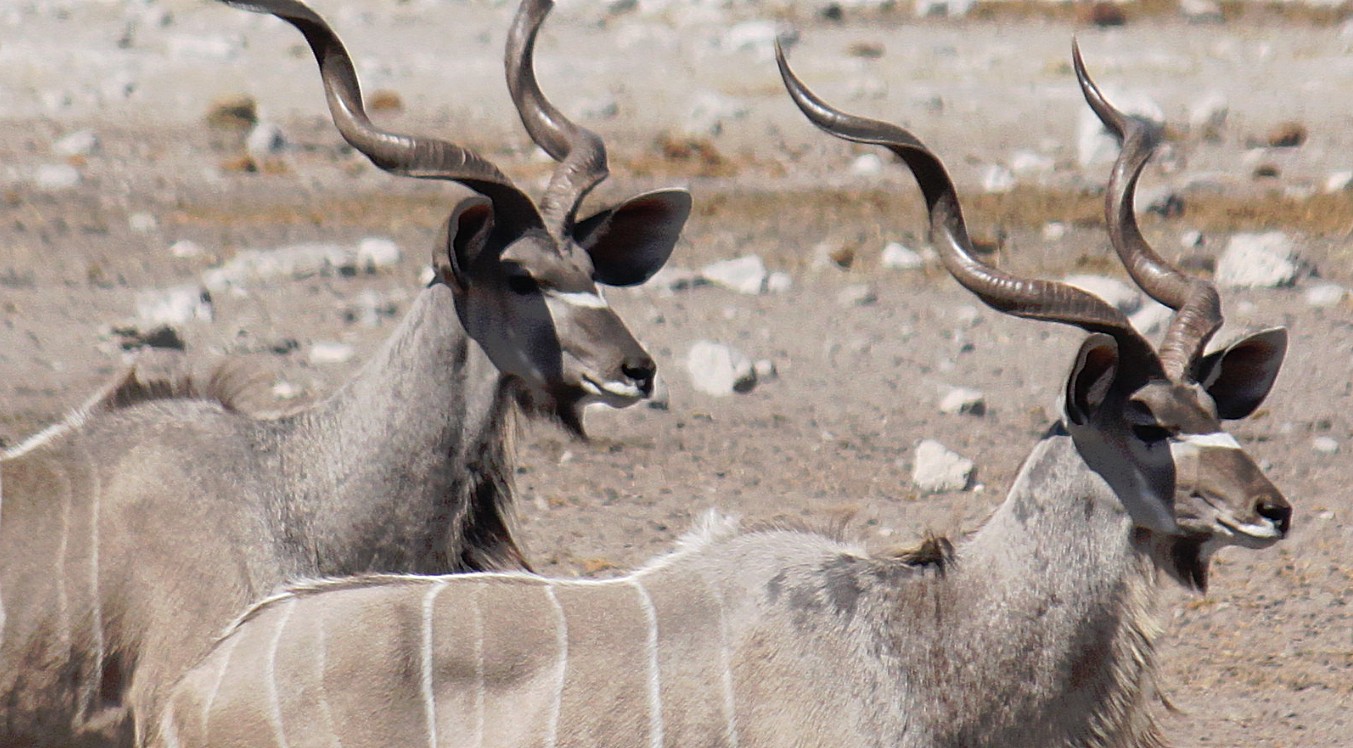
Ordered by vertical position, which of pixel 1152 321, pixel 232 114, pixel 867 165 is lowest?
pixel 232 114

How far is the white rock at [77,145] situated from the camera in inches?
439

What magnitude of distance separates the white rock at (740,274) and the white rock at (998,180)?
214cm

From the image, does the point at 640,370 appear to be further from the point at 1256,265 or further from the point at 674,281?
the point at 1256,265

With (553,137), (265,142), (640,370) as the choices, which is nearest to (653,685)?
(640,370)

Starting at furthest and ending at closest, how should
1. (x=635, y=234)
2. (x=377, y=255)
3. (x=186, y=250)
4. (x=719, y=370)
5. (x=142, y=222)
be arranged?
(x=142, y=222), (x=186, y=250), (x=377, y=255), (x=719, y=370), (x=635, y=234)

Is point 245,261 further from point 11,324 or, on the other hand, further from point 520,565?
point 520,565

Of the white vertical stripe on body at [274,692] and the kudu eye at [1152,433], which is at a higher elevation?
the kudu eye at [1152,433]

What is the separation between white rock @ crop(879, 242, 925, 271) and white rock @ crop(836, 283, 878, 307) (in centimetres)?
43

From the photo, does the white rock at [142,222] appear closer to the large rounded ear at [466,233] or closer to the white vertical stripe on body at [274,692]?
the large rounded ear at [466,233]

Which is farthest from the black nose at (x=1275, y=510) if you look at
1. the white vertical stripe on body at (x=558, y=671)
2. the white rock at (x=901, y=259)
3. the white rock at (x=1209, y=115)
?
the white rock at (x=1209, y=115)

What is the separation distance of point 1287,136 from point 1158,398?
864cm

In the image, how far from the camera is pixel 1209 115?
1200cm

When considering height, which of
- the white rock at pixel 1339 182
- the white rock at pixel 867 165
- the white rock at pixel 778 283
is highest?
the white rock at pixel 1339 182

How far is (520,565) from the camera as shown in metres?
3.84
